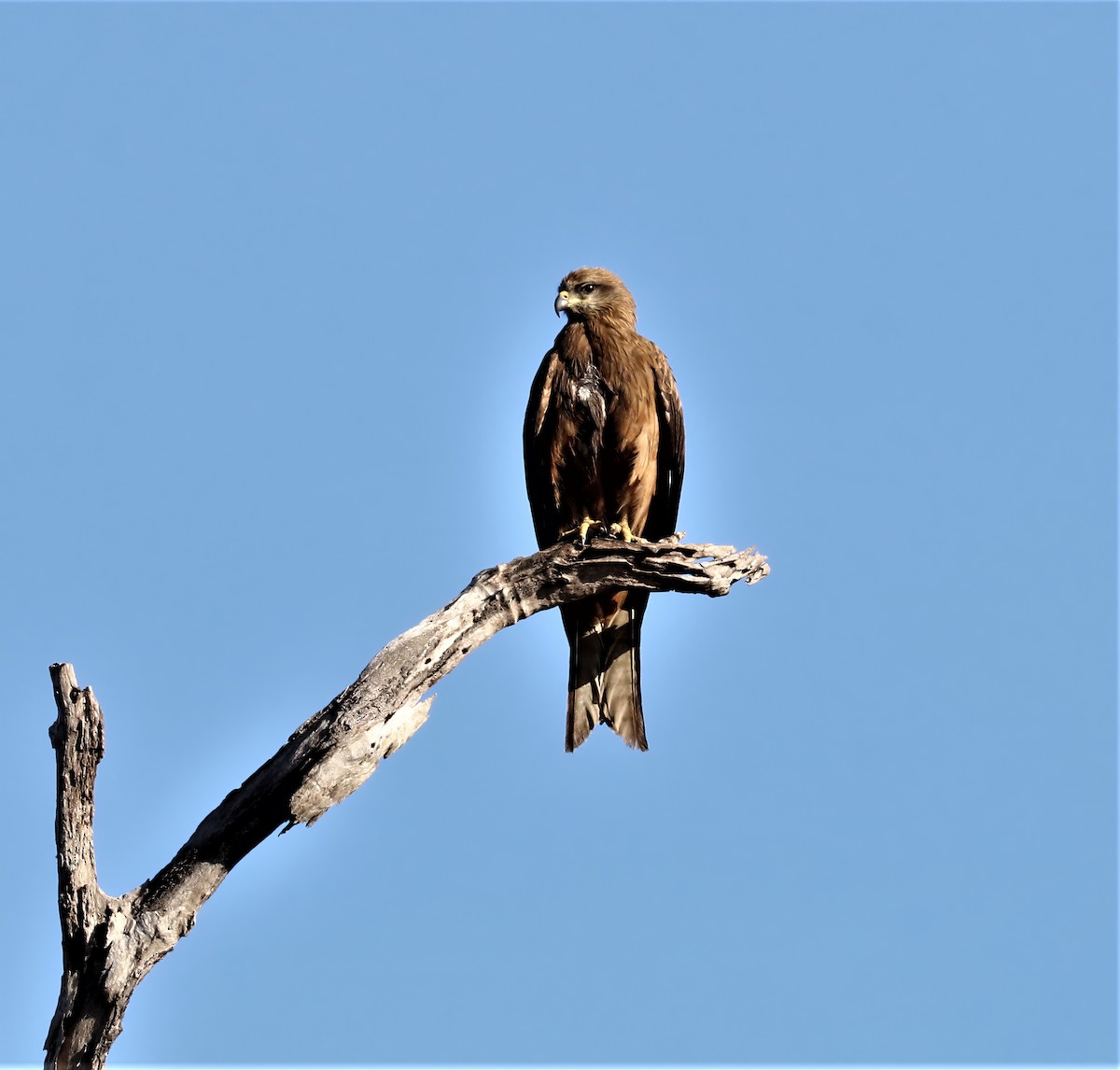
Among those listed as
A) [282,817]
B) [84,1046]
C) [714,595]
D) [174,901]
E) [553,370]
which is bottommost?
[84,1046]


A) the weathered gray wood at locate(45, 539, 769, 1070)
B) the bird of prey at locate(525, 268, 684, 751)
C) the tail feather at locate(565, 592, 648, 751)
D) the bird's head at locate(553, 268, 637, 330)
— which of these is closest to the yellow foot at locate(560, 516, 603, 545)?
the bird of prey at locate(525, 268, 684, 751)

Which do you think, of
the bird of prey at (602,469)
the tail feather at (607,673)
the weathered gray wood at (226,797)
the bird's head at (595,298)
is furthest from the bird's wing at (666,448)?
the weathered gray wood at (226,797)

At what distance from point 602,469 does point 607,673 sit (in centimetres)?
115

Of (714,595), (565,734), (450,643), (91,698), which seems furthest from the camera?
(565,734)

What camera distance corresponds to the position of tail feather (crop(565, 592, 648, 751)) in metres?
7.49

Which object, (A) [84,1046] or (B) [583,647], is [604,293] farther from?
(A) [84,1046]

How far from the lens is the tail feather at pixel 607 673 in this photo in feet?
24.6

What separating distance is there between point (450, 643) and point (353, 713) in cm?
59

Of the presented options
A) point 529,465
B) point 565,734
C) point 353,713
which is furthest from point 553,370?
point 353,713

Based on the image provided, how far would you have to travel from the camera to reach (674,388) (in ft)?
25.9

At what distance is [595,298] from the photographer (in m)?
8.19

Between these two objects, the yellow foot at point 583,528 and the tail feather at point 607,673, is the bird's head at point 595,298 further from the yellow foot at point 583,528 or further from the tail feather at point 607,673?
the tail feather at point 607,673

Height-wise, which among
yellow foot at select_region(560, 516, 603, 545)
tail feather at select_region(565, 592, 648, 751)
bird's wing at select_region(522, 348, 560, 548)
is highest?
bird's wing at select_region(522, 348, 560, 548)

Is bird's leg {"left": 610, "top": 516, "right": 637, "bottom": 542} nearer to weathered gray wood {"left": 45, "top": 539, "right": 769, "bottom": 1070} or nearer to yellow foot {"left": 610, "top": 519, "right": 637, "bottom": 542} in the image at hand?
yellow foot {"left": 610, "top": 519, "right": 637, "bottom": 542}
